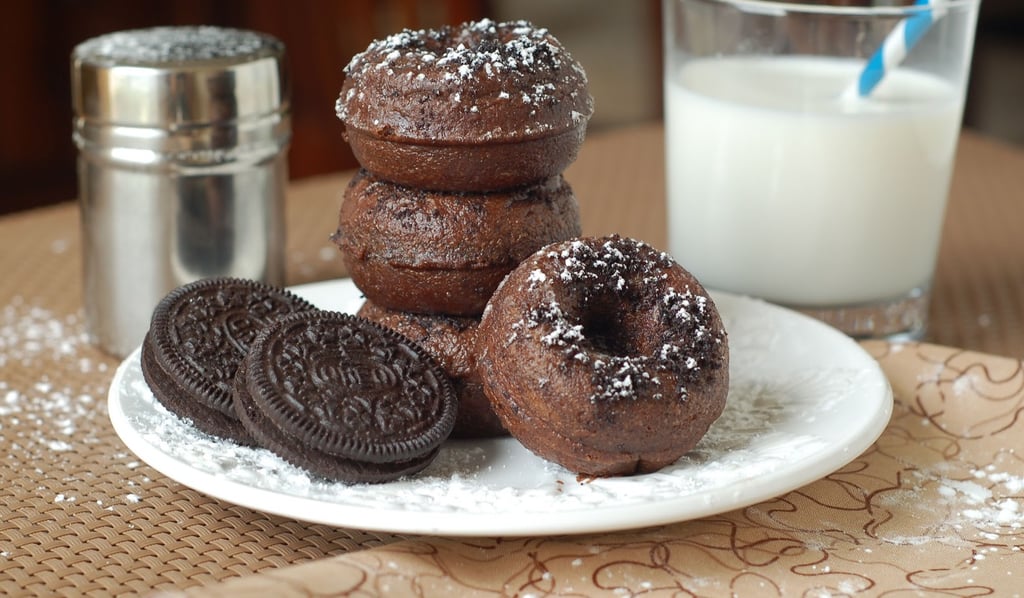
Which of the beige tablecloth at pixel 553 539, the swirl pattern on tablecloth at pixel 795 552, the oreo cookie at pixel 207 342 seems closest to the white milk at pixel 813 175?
the beige tablecloth at pixel 553 539

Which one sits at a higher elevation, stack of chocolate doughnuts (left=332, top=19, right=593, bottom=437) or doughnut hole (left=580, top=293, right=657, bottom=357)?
stack of chocolate doughnuts (left=332, top=19, right=593, bottom=437)

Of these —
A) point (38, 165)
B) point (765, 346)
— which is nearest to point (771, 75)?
point (765, 346)

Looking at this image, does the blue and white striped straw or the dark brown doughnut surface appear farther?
the blue and white striped straw

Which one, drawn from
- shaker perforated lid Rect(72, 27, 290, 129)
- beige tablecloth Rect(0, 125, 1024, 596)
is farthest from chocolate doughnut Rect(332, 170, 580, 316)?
shaker perforated lid Rect(72, 27, 290, 129)

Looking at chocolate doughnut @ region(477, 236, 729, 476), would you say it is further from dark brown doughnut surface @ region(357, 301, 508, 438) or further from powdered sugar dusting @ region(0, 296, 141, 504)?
powdered sugar dusting @ region(0, 296, 141, 504)

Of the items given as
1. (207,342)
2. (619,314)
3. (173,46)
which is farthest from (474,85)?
(173,46)

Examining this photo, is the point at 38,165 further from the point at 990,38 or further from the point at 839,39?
the point at 990,38

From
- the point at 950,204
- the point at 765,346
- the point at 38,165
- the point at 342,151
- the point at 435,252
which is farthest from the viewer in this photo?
the point at 342,151
